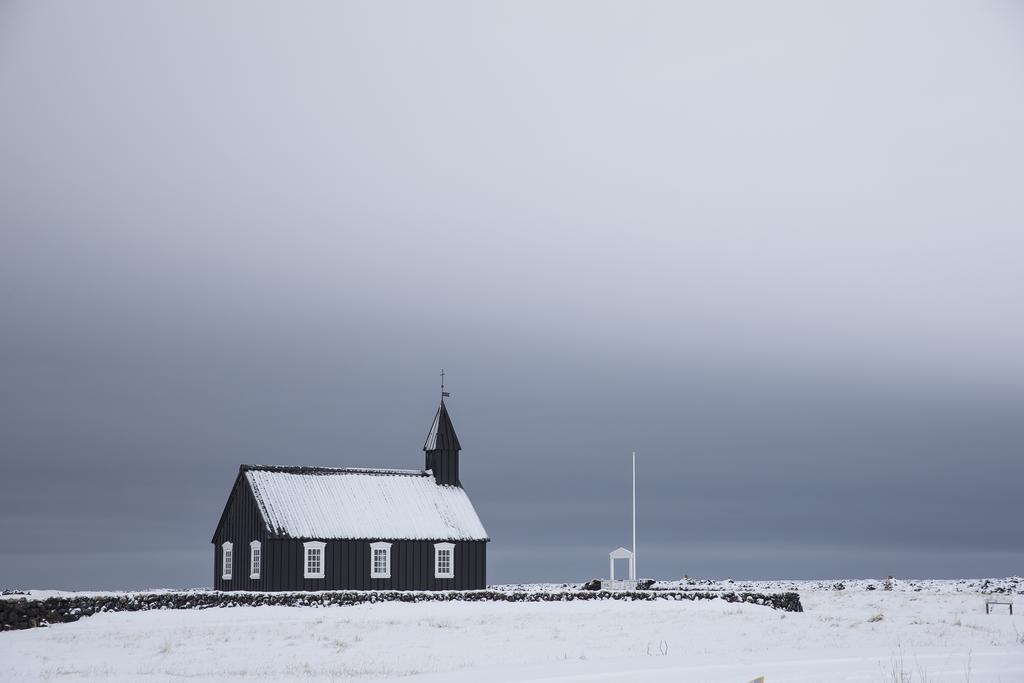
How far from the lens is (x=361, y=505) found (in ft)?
177

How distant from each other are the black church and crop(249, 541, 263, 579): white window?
0.05 metres

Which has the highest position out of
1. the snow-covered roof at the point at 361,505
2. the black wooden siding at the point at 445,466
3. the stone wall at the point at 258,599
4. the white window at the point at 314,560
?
the black wooden siding at the point at 445,466

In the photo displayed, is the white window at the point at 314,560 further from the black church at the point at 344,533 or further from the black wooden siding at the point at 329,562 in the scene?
the black wooden siding at the point at 329,562

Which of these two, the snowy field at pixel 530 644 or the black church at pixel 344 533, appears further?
the black church at pixel 344 533

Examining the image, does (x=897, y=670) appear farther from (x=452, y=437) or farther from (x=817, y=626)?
(x=452, y=437)

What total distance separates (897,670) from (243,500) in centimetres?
3836

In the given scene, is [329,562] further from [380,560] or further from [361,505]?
[361,505]

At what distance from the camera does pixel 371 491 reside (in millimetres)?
55500

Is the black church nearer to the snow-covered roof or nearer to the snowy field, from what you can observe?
the snow-covered roof

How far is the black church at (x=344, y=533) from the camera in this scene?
50875 mm

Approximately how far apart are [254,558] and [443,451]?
1199 cm

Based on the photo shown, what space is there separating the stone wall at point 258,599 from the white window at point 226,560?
25.4ft

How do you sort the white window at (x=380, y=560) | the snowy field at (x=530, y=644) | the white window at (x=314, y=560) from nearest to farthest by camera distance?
1. the snowy field at (x=530, y=644)
2. the white window at (x=314, y=560)
3. the white window at (x=380, y=560)

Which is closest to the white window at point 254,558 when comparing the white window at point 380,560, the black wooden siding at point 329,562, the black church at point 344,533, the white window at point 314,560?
the black church at point 344,533
